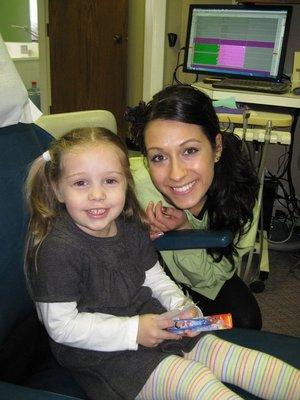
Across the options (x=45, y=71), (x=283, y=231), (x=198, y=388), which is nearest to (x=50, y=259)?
(x=198, y=388)

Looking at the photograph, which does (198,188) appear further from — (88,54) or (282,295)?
(88,54)

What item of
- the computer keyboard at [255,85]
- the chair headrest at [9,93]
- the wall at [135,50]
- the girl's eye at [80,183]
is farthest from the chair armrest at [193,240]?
the wall at [135,50]

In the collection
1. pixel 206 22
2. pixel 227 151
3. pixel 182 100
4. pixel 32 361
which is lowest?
pixel 32 361

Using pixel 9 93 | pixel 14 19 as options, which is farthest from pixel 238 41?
pixel 14 19

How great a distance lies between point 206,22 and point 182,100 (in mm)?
1288

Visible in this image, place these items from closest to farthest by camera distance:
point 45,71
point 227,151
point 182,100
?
point 182,100 < point 227,151 < point 45,71

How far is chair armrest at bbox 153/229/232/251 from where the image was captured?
102 cm

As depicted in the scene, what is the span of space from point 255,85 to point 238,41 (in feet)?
0.93

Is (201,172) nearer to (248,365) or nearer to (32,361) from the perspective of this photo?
(248,365)

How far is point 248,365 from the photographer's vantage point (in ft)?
2.96

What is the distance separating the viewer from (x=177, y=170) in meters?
1.05

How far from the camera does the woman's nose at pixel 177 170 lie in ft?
3.45

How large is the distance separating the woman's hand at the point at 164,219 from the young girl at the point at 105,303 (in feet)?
0.30

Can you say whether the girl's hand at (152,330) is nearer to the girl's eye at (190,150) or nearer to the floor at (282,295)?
the girl's eye at (190,150)
